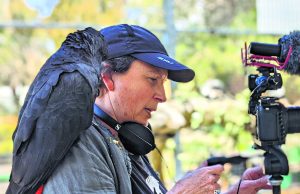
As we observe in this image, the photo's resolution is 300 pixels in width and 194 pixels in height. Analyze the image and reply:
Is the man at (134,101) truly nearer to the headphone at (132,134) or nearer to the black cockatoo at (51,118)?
the headphone at (132,134)

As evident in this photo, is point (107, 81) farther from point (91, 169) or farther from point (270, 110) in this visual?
point (270, 110)

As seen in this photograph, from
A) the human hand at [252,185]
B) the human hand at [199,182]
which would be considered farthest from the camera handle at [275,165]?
the human hand at [199,182]

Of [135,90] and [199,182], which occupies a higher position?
[135,90]

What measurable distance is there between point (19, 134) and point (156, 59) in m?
0.47

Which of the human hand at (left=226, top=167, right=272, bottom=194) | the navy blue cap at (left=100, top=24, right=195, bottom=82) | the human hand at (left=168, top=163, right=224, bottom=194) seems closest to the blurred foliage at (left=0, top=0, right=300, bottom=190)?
the human hand at (left=226, top=167, right=272, bottom=194)

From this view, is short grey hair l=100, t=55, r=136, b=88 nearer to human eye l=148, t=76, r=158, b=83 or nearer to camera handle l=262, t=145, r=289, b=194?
human eye l=148, t=76, r=158, b=83

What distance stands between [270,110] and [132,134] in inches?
17.1

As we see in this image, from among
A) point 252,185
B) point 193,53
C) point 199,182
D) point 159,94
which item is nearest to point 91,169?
point 199,182

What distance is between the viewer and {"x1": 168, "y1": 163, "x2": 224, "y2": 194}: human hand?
131 centimetres

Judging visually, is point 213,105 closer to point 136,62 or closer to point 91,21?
point 91,21

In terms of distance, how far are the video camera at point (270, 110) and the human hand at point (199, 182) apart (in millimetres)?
260

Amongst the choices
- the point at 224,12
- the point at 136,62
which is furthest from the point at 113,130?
the point at 224,12

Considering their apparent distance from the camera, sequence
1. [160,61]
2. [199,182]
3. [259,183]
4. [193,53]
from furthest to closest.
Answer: [193,53]
[259,183]
[160,61]
[199,182]

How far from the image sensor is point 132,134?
4.89 ft
